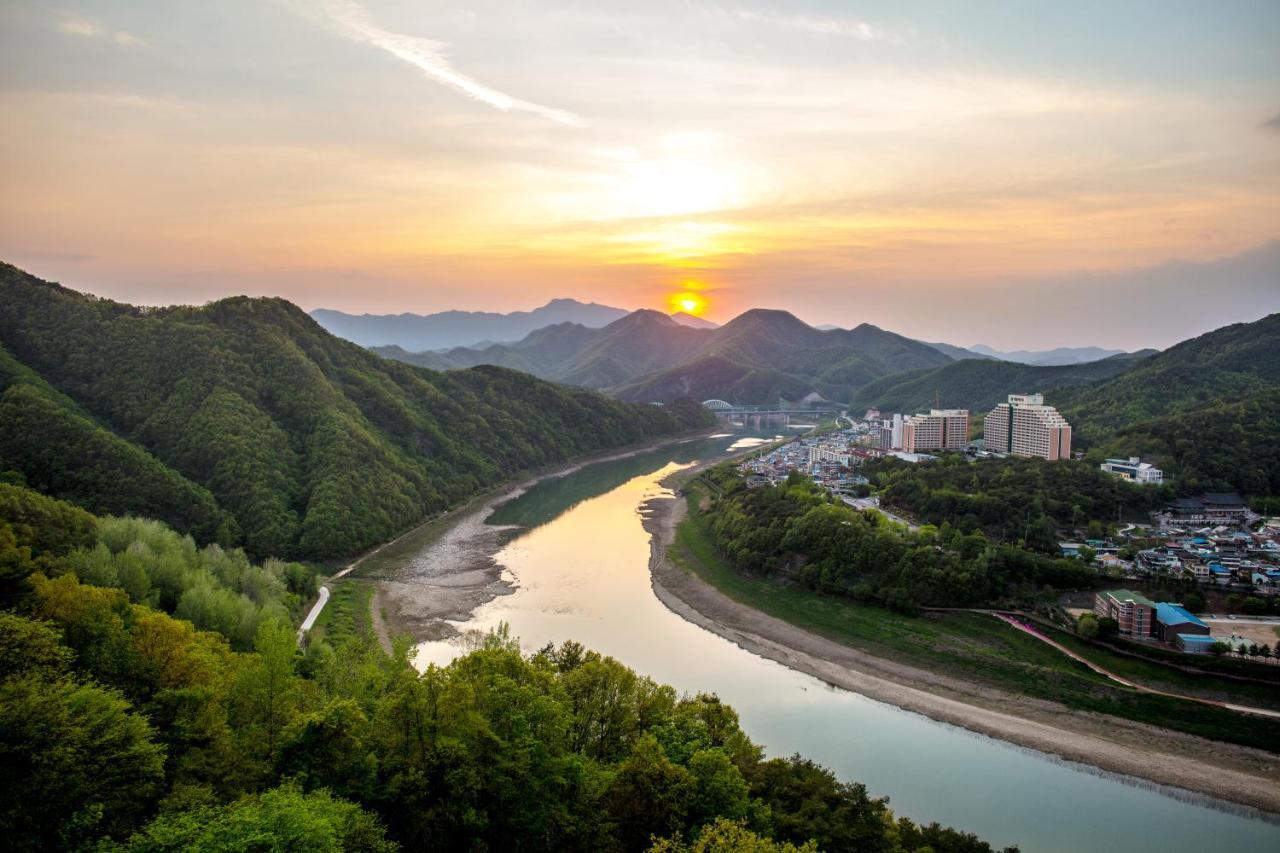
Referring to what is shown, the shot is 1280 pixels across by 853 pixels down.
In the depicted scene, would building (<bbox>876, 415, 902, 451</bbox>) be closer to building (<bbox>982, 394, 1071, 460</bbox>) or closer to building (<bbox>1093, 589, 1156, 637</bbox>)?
building (<bbox>982, 394, 1071, 460</bbox>)

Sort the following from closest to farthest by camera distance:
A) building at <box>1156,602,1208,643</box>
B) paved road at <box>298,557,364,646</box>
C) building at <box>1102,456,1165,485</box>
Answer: building at <box>1156,602,1208,643</box>
paved road at <box>298,557,364,646</box>
building at <box>1102,456,1165,485</box>

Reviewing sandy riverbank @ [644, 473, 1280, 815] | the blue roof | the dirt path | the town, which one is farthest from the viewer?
the dirt path

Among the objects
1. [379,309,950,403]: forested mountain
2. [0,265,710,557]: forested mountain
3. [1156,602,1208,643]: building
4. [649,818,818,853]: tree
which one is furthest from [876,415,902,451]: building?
[379,309,950,403]: forested mountain

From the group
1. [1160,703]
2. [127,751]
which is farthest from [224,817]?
[1160,703]

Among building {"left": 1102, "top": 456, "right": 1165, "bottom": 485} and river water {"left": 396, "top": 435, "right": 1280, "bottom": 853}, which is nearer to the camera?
river water {"left": 396, "top": 435, "right": 1280, "bottom": 853}

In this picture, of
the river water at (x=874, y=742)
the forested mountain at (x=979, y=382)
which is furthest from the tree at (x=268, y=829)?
the forested mountain at (x=979, y=382)

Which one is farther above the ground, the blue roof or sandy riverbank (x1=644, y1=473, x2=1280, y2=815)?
the blue roof
